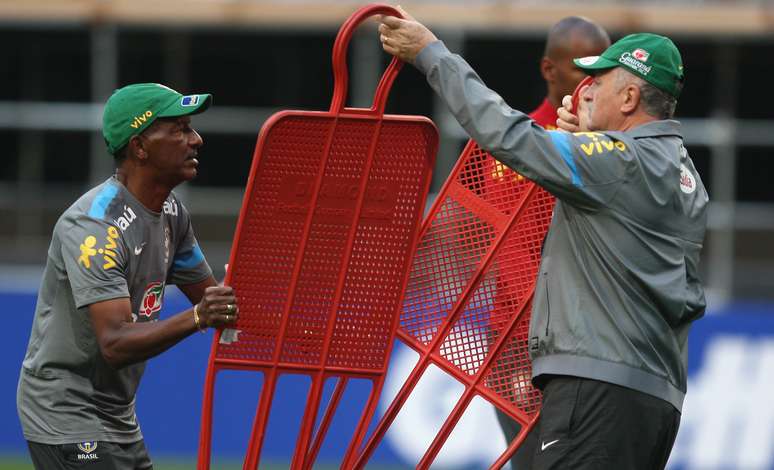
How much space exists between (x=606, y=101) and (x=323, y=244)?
1.02 meters

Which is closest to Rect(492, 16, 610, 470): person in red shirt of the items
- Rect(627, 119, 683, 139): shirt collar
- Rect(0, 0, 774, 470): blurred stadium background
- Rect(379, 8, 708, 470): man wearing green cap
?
Rect(627, 119, 683, 139): shirt collar

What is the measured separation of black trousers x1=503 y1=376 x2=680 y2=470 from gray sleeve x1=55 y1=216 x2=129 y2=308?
142 centimetres

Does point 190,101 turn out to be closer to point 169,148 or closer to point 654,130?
point 169,148

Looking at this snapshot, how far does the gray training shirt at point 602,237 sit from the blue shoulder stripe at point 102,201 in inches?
44.9

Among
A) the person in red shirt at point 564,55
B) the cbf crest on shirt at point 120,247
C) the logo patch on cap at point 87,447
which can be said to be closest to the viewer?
the cbf crest on shirt at point 120,247

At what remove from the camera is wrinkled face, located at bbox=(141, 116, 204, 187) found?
178 inches

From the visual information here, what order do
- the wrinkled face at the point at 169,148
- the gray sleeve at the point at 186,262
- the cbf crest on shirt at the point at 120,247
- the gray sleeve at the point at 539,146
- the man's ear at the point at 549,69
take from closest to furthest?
the gray sleeve at the point at 539,146 → the cbf crest on shirt at the point at 120,247 → the wrinkled face at the point at 169,148 → the gray sleeve at the point at 186,262 → the man's ear at the point at 549,69

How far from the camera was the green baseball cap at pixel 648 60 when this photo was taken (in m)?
4.25

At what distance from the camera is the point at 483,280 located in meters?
4.74

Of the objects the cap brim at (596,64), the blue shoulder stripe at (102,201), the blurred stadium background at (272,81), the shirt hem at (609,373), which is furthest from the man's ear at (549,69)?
the blurred stadium background at (272,81)

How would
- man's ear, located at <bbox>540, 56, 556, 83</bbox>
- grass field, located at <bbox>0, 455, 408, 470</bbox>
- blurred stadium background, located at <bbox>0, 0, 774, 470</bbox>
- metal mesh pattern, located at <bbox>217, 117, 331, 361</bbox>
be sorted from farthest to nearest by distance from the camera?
blurred stadium background, located at <bbox>0, 0, 774, 470</bbox>
grass field, located at <bbox>0, 455, 408, 470</bbox>
man's ear, located at <bbox>540, 56, 556, 83</bbox>
metal mesh pattern, located at <bbox>217, 117, 331, 361</bbox>

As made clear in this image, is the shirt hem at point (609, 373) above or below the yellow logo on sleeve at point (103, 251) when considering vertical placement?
below

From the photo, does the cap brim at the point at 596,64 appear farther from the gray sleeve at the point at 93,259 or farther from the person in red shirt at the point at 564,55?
the gray sleeve at the point at 93,259

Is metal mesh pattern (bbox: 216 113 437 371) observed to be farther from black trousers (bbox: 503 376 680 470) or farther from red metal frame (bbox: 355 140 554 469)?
black trousers (bbox: 503 376 680 470)
